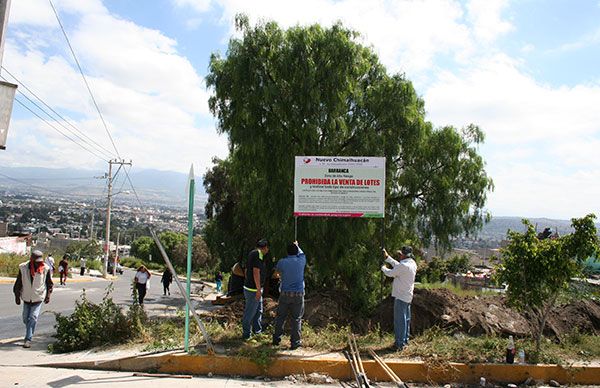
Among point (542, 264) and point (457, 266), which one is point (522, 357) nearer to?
point (542, 264)

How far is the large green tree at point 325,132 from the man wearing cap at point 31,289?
5.48 m

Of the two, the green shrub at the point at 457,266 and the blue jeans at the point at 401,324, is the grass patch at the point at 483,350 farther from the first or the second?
the green shrub at the point at 457,266

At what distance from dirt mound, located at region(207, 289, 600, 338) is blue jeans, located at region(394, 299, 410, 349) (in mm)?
2548

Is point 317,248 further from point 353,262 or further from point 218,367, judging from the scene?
point 218,367

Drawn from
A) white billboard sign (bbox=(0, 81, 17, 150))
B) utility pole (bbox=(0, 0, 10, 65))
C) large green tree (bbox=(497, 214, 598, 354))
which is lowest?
large green tree (bbox=(497, 214, 598, 354))

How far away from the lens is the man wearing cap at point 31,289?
7.84m

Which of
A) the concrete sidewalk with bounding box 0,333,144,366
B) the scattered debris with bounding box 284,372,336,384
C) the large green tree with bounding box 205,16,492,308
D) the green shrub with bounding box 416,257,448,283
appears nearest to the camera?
the scattered debris with bounding box 284,372,336,384

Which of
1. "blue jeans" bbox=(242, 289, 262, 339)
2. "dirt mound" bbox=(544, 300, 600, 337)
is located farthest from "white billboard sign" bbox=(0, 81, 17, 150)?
"dirt mound" bbox=(544, 300, 600, 337)

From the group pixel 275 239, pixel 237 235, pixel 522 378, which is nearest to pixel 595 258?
pixel 522 378

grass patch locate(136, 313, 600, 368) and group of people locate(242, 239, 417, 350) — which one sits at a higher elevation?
group of people locate(242, 239, 417, 350)

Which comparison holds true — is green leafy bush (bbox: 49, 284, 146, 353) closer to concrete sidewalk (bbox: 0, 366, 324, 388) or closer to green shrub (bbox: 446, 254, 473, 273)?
concrete sidewalk (bbox: 0, 366, 324, 388)

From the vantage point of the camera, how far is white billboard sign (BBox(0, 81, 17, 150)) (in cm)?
565

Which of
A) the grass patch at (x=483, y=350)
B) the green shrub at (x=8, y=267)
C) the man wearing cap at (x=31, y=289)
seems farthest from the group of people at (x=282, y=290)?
the green shrub at (x=8, y=267)

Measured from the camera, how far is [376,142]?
40.4ft
